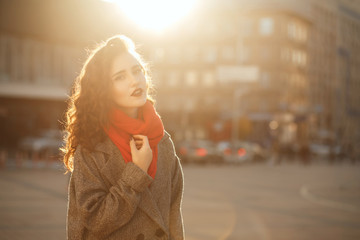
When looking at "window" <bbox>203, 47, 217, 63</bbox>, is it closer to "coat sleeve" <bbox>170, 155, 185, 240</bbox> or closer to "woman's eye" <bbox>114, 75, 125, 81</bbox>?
"coat sleeve" <bbox>170, 155, 185, 240</bbox>

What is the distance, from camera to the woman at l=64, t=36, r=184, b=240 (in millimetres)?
2455

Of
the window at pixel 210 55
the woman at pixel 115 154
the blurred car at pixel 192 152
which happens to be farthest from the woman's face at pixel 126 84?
the window at pixel 210 55

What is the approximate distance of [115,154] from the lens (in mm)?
2568

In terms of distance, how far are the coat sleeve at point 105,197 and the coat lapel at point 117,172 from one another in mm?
60

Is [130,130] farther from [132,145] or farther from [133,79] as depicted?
[133,79]

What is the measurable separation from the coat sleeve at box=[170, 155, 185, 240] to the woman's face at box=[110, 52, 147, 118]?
45 cm

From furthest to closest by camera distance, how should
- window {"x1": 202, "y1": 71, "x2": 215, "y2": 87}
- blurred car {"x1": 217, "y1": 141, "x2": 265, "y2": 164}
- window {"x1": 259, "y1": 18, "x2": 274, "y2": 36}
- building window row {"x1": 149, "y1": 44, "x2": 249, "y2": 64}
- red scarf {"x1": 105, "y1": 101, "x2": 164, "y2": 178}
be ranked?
window {"x1": 202, "y1": 71, "x2": 215, "y2": 87} → building window row {"x1": 149, "y1": 44, "x2": 249, "y2": 64} → window {"x1": 259, "y1": 18, "x2": 274, "y2": 36} → blurred car {"x1": 217, "y1": 141, "x2": 265, "y2": 164} → red scarf {"x1": 105, "y1": 101, "x2": 164, "y2": 178}

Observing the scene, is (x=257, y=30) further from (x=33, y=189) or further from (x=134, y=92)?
(x=134, y=92)

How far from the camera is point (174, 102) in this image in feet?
244

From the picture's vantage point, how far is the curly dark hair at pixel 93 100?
2557 millimetres

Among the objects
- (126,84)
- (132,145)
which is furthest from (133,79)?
(132,145)

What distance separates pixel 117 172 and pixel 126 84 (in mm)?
403

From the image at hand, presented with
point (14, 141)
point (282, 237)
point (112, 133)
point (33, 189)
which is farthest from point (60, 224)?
point (14, 141)

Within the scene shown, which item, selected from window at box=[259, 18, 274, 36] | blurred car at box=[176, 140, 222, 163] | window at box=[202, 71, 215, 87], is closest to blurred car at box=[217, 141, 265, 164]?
blurred car at box=[176, 140, 222, 163]
